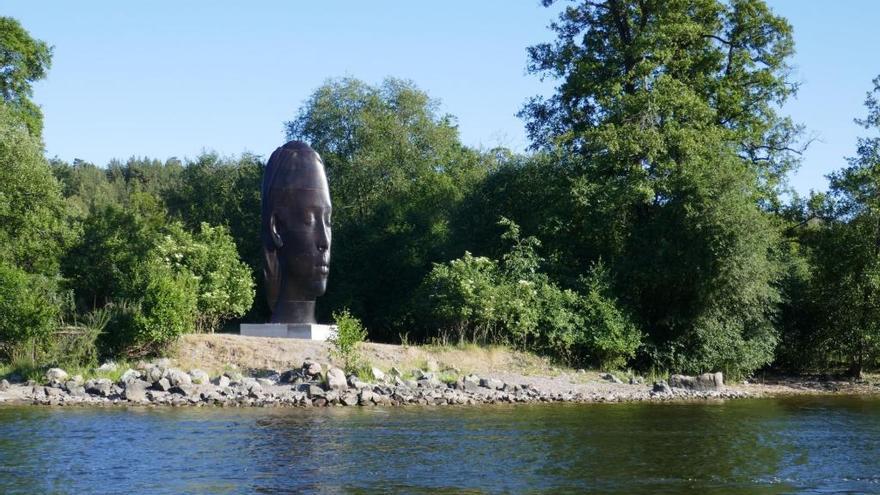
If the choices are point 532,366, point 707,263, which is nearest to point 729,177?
point 707,263

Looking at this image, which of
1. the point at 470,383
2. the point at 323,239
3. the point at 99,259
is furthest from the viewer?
the point at 99,259

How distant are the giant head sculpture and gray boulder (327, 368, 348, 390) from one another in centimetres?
504

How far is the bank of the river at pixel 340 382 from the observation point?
2434cm

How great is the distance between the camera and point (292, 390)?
82.6 ft

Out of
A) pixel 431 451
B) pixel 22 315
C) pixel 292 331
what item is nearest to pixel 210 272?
pixel 292 331

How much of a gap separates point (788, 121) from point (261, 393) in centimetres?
2388

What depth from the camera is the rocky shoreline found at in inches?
950

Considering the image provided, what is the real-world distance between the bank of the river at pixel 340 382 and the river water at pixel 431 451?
1.47 metres

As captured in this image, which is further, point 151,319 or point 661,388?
point 661,388

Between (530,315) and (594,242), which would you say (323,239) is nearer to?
(530,315)

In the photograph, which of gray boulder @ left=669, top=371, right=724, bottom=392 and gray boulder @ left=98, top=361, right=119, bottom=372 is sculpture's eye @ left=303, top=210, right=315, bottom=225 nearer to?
gray boulder @ left=98, top=361, right=119, bottom=372

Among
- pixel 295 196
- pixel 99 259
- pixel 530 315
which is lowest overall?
pixel 530 315

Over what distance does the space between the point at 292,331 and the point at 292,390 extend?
4.85 meters

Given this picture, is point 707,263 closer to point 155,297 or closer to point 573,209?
point 573,209
